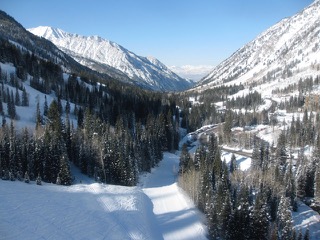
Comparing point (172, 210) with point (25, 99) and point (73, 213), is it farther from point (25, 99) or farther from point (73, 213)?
point (25, 99)

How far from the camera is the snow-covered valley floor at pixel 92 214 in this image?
5000 centimetres

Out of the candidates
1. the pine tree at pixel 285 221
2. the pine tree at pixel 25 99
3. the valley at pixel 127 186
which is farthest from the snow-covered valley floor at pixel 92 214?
the pine tree at pixel 25 99

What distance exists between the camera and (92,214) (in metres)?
59.0

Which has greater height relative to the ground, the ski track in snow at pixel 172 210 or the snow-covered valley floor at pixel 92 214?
the snow-covered valley floor at pixel 92 214

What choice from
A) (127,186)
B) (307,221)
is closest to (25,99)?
(127,186)

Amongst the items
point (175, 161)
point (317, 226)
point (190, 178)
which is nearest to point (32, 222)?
point (190, 178)

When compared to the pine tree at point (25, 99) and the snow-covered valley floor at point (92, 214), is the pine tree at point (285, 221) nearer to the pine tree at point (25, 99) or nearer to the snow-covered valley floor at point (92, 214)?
the snow-covered valley floor at point (92, 214)

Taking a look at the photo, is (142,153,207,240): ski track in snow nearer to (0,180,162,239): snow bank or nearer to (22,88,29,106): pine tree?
(0,180,162,239): snow bank

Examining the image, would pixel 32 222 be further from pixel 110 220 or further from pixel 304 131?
pixel 304 131

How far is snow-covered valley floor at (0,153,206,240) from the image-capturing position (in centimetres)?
5000

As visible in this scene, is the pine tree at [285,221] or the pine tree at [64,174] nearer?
the pine tree at [285,221]

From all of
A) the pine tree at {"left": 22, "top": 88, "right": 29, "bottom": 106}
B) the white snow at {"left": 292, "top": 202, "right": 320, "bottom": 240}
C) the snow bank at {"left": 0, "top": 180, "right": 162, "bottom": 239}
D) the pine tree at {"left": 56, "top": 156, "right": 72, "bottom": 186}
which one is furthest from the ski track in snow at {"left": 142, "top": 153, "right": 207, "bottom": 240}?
the pine tree at {"left": 22, "top": 88, "right": 29, "bottom": 106}

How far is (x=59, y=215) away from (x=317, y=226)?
70595mm

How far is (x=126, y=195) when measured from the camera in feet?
238
